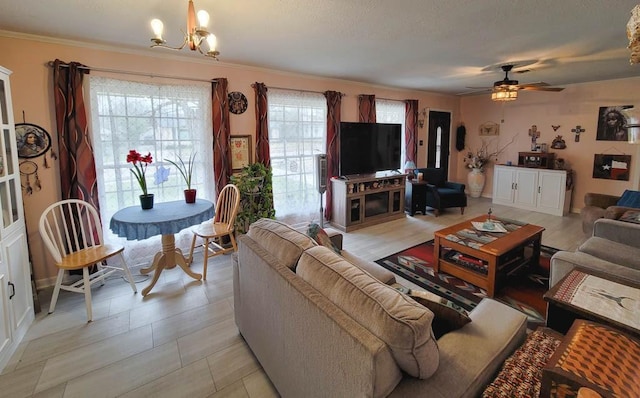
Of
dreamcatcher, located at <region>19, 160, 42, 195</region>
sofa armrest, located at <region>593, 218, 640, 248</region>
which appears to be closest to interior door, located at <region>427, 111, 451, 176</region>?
sofa armrest, located at <region>593, 218, 640, 248</region>

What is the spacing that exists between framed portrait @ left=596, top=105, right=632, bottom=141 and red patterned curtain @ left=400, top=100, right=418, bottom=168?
9.87 feet

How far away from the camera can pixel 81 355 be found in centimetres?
205

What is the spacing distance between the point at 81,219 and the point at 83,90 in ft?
4.09

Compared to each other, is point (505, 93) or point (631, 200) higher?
point (505, 93)

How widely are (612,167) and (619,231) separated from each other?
3.25 meters

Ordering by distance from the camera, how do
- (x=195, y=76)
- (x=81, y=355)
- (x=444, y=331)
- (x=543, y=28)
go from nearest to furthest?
(x=444, y=331), (x=81, y=355), (x=543, y=28), (x=195, y=76)

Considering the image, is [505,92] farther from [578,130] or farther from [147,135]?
[147,135]

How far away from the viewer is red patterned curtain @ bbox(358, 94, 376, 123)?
5086 millimetres

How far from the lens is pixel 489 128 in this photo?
6.66m

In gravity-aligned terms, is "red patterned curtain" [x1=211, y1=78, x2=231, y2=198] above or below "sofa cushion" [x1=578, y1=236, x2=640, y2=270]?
above

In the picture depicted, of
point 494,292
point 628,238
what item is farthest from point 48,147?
point 628,238

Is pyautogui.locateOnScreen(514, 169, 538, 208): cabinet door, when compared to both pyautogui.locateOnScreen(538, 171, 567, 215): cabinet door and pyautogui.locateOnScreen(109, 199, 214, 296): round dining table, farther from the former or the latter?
pyautogui.locateOnScreen(109, 199, 214, 296): round dining table

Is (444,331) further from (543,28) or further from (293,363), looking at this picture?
(543,28)

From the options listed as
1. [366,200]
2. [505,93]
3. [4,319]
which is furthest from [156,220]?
[505,93]
